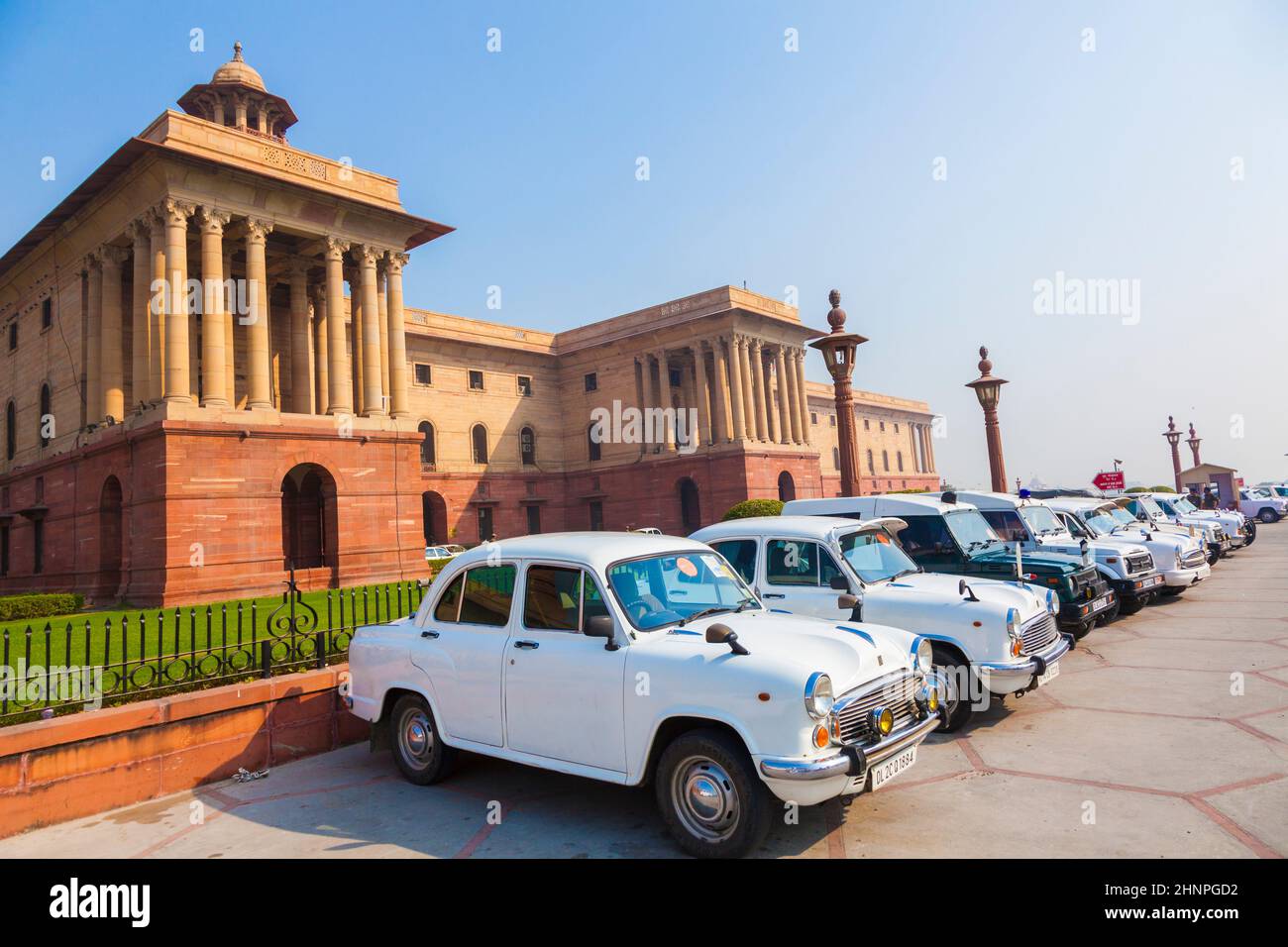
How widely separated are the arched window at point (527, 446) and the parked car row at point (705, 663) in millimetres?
37261

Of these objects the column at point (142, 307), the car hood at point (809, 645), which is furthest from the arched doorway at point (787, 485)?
A: the car hood at point (809, 645)

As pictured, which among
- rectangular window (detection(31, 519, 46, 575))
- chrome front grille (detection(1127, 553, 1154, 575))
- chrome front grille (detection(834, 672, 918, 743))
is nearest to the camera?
chrome front grille (detection(834, 672, 918, 743))

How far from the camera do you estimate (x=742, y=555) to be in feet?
25.4

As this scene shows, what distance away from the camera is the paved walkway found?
14.3 ft

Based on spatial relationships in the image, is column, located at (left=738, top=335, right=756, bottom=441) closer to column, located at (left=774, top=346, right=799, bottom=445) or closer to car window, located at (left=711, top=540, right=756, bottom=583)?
column, located at (left=774, top=346, right=799, bottom=445)

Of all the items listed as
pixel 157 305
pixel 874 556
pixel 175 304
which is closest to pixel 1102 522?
pixel 874 556

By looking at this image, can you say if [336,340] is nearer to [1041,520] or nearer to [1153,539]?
[1041,520]

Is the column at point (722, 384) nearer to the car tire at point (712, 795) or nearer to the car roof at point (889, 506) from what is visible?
the car roof at point (889, 506)

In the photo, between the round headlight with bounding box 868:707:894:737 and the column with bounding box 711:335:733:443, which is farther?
the column with bounding box 711:335:733:443

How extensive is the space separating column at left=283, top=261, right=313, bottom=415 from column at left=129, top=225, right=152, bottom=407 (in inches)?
197

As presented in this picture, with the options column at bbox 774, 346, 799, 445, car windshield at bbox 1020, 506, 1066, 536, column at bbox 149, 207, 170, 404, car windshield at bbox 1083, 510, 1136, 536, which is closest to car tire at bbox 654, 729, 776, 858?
car windshield at bbox 1020, 506, 1066, 536

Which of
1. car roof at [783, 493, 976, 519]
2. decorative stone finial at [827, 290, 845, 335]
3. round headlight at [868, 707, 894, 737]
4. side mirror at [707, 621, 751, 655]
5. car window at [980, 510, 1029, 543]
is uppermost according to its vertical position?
decorative stone finial at [827, 290, 845, 335]

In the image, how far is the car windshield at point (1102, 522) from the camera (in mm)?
13602
